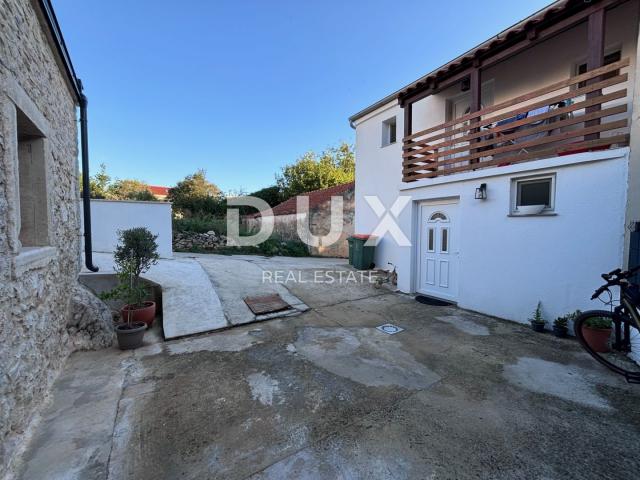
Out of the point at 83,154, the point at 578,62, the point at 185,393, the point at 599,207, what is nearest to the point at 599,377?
the point at 599,207

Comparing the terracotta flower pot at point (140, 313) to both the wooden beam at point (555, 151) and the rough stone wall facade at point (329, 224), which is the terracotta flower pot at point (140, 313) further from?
the rough stone wall facade at point (329, 224)

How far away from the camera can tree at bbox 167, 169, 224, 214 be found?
67.6ft

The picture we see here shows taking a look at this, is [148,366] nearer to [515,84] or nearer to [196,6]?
[515,84]

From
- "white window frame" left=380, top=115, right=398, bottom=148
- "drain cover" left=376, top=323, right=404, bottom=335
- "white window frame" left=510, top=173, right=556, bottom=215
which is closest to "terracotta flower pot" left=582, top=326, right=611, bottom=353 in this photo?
"white window frame" left=510, top=173, right=556, bottom=215

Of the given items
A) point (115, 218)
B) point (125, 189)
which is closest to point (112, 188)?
point (125, 189)

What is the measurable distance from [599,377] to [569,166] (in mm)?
3075

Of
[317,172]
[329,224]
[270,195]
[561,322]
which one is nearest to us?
[561,322]

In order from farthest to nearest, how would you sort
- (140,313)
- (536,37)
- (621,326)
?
(536,37)
(140,313)
(621,326)

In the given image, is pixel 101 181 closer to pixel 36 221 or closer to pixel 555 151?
pixel 36 221

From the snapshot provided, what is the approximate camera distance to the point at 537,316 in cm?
470

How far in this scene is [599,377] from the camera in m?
3.24

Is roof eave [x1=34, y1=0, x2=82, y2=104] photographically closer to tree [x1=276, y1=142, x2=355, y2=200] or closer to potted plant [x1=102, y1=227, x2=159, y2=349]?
potted plant [x1=102, y1=227, x2=159, y2=349]

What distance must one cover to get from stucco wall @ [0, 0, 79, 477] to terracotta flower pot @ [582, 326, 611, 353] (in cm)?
602

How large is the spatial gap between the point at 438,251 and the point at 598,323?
315 cm
